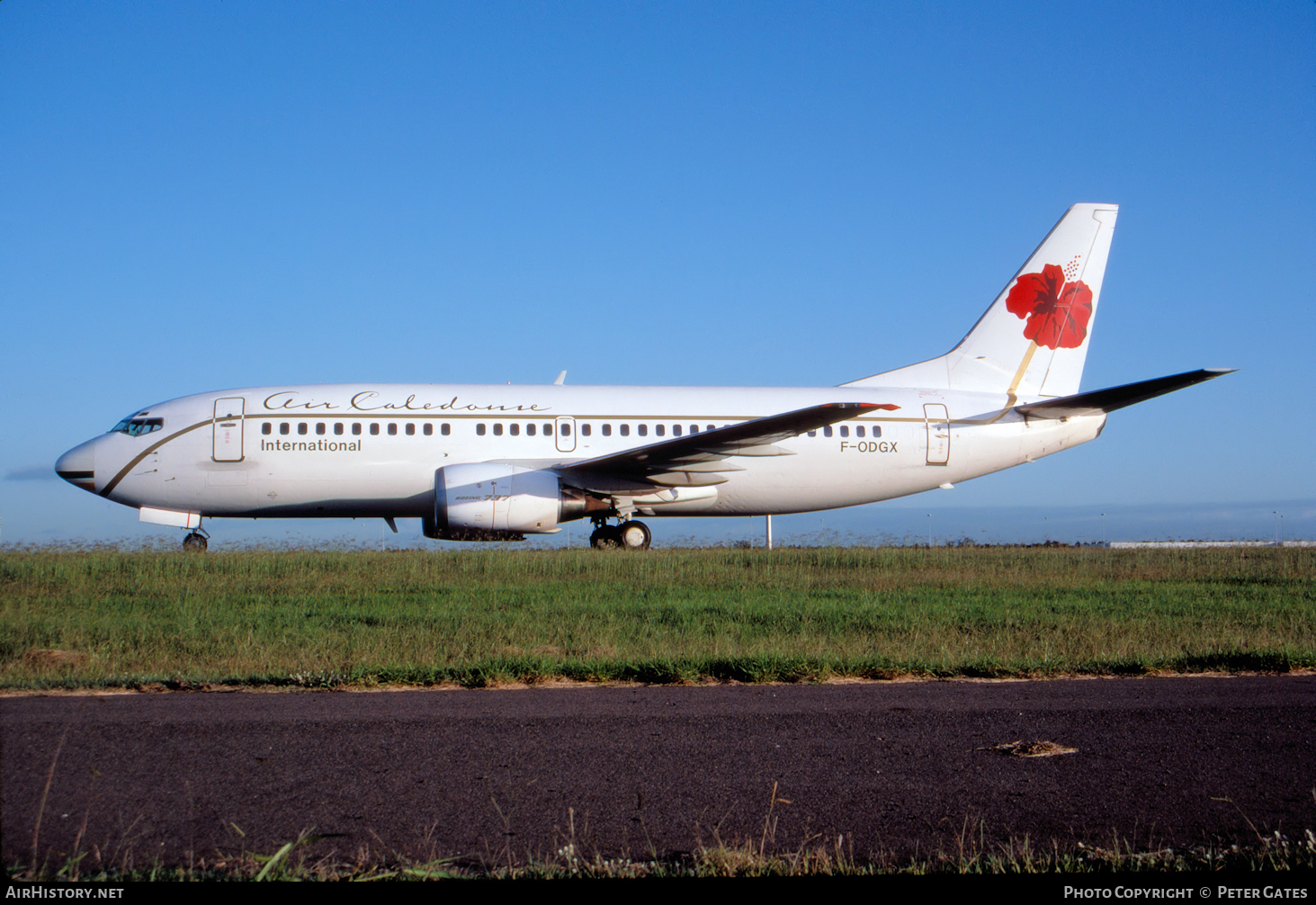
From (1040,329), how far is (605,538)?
1103cm

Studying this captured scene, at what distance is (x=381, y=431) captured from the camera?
63.4 ft

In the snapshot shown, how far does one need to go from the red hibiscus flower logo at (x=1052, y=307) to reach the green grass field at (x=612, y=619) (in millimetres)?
7320

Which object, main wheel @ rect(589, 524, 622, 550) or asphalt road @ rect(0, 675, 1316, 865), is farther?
main wheel @ rect(589, 524, 622, 550)

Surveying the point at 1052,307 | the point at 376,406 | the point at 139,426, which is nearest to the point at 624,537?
the point at 376,406

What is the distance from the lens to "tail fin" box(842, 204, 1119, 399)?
2252 cm

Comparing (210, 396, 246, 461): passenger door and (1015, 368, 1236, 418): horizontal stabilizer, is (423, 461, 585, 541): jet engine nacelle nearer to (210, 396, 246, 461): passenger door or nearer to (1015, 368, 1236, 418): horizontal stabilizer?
(210, 396, 246, 461): passenger door

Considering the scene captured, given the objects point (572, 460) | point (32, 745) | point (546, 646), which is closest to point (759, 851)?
point (32, 745)

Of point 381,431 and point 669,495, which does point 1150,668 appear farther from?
point 381,431

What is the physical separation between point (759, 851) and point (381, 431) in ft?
56.8

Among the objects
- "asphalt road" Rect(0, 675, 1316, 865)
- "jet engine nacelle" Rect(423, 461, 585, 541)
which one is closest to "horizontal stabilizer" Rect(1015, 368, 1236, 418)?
"jet engine nacelle" Rect(423, 461, 585, 541)

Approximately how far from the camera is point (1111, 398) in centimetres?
2020

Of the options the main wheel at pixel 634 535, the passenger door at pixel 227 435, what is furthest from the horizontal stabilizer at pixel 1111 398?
the passenger door at pixel 227 435

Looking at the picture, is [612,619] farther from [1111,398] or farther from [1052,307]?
[1052,307]

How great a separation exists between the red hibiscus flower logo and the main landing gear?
9918mm
